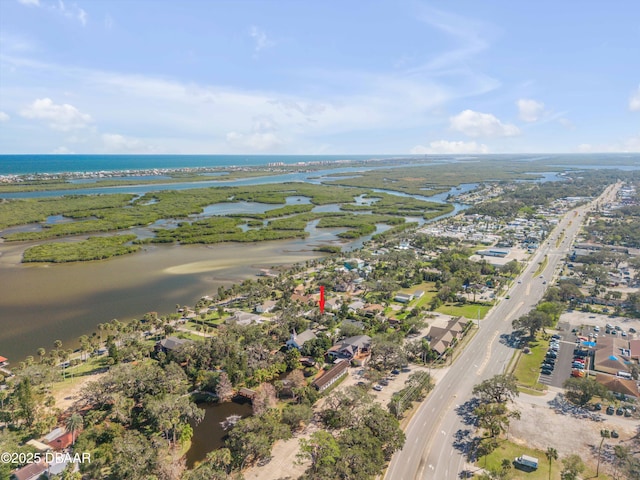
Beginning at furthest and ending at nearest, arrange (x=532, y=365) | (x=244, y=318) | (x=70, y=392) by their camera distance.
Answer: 1. (x=244, y=318)
2. (x=532, y=365)
3. (x=70, y=392)

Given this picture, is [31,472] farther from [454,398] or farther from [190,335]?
[454,398]

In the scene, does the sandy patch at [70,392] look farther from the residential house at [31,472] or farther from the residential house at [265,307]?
the residential house at [265,307]

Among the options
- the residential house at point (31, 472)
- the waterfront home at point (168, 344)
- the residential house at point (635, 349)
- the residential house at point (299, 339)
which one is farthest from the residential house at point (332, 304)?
the residential house at point (31, 472)

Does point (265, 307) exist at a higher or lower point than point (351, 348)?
higher

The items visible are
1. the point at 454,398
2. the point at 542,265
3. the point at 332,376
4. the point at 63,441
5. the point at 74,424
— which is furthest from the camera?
the point at 542,265

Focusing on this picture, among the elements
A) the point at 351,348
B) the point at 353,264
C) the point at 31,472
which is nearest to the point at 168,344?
the point at 31,472

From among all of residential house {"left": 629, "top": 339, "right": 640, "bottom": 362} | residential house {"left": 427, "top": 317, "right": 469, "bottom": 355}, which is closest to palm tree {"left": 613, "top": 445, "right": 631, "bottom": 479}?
residential house {"left": 427, "top": 317, "right": 469, "bottom": 355}

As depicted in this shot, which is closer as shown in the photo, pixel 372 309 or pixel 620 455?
pixel 620 455

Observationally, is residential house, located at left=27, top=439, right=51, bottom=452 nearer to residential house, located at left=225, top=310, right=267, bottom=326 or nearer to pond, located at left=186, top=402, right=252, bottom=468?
pond, located at left=186, top=402, right=252, bottom=468
